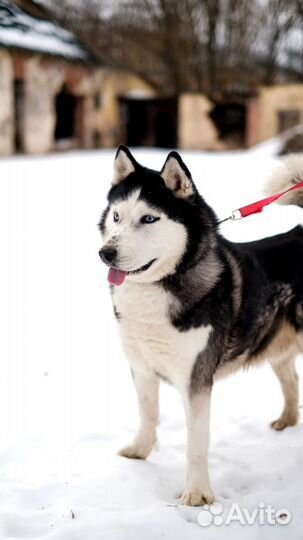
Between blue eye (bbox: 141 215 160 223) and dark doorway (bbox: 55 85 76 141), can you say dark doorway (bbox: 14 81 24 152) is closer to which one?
dark doorway (bbox: 55 85 76 141)

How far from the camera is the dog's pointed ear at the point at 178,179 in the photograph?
7.60ft

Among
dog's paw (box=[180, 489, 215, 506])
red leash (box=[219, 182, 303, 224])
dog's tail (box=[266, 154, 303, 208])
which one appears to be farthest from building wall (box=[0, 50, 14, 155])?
dog's paw (box=[180, 489, 215, 506])

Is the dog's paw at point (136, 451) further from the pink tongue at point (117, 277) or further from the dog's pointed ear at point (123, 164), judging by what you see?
the dog's pointed ear at point (123, 164)

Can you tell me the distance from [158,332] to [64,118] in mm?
14926

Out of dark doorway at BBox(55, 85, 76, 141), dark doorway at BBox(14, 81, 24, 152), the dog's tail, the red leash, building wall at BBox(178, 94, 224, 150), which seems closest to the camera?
the red leash

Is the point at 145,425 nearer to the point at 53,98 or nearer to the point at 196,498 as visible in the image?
the point at 196,498

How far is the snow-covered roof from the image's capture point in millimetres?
11609

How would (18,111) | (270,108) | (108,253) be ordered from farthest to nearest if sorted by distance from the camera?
(270,108)
(18,111)
(108,253)

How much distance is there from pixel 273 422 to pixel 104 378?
3.55ft

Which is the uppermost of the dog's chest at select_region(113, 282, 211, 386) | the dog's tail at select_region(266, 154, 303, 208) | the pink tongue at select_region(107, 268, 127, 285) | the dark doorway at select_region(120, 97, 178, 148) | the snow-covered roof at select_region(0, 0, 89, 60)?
the snow-covered roof at select_region(0, 0, 89, 60)

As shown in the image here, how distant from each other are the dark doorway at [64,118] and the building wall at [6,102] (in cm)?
337

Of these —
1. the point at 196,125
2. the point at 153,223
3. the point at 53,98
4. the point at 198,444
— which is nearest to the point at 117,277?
the point at 153,223

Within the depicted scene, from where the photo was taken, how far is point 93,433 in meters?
3.02

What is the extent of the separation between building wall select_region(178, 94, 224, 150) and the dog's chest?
13202 millimetres
